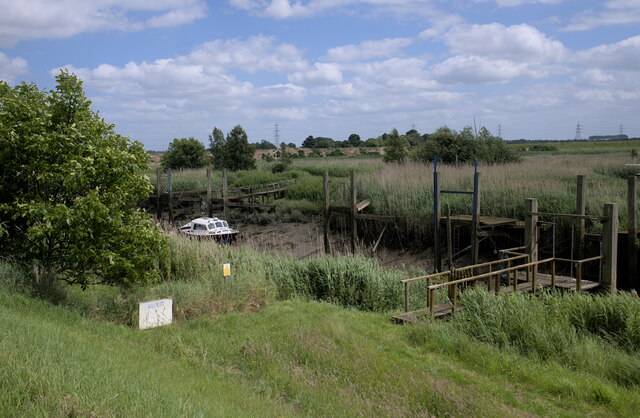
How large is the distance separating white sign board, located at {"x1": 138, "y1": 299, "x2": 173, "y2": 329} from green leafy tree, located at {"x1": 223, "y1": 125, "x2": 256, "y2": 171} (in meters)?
37.0

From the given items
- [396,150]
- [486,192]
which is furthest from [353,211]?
[396,150]

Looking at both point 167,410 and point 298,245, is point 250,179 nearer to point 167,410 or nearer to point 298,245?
point 298,245

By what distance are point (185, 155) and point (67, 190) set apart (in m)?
44.0

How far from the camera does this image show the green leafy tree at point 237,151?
1859 inches

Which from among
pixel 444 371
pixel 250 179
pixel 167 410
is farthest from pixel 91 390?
pixel 250 179

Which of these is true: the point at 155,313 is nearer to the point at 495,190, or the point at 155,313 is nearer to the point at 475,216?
the point at 475,216

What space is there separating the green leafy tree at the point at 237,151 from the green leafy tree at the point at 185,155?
7388 mm

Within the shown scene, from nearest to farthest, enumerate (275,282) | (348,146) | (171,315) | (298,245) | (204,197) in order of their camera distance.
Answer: (171,315)
(275,282)
(298,245)
(204,197)
(348,146)

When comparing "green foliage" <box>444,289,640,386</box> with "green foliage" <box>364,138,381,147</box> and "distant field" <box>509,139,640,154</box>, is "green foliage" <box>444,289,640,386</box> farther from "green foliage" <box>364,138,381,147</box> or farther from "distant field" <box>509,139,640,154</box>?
"green foliage" <box>364,138,381,147</box>

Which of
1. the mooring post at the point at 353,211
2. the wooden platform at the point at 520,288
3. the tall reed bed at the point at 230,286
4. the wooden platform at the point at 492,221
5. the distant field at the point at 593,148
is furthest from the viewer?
the distant field at the point at 593,148

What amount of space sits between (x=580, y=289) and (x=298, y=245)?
623 inches

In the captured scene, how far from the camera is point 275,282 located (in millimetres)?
14695

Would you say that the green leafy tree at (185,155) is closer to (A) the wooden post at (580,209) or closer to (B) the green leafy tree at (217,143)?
(B) the green leafy tree at (217,143)

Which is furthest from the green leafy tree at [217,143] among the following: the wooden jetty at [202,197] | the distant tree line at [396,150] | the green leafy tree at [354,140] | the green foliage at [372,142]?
the green leafy tree at [354,140]
